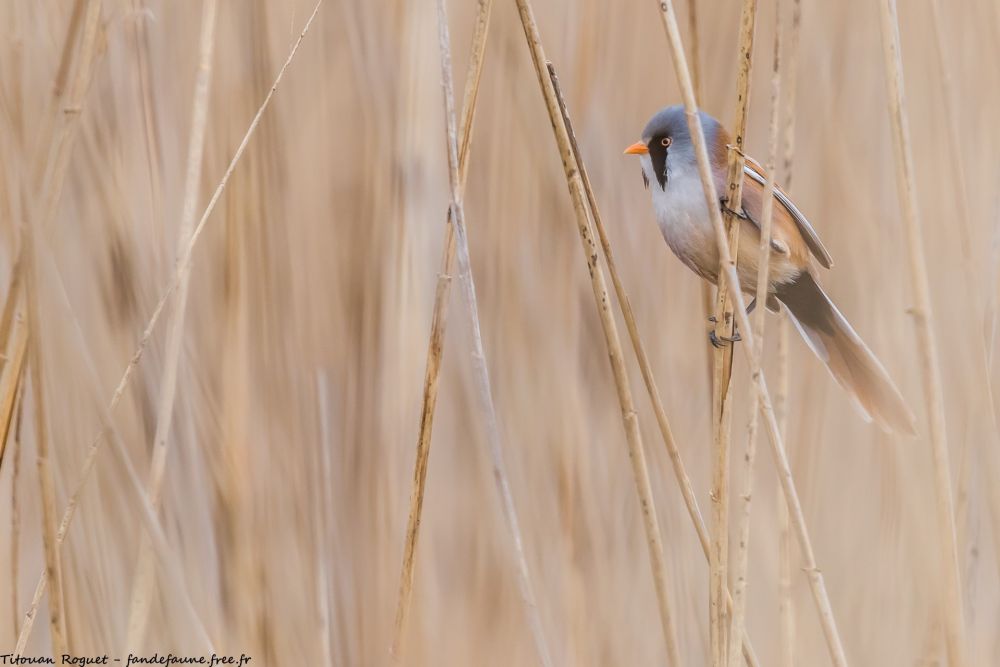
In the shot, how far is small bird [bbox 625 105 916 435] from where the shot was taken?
1336 millimetres

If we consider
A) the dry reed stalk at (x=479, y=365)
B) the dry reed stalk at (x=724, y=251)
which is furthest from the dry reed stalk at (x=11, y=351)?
the dry reed stalk at (x=724, y=251)

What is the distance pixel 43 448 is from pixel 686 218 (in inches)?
35.1

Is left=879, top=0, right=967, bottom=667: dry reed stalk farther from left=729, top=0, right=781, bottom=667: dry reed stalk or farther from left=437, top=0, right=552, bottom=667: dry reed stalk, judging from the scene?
left=437, top=0, right=552, bottom=667: dry reed stalk

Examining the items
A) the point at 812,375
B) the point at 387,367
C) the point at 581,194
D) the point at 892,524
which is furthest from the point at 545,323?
the point at 892,524

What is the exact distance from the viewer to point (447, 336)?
1580 mm

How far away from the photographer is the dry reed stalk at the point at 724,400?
0.95 meters

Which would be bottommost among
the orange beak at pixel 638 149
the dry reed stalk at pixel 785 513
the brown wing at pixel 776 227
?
the dry reed stalk at pixel 785 513

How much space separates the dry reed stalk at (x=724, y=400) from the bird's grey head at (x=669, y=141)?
1.12 feet

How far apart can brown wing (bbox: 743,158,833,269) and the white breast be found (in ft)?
0.29

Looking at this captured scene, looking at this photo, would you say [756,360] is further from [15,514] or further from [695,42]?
[15,514]

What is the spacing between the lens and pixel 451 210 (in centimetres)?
97

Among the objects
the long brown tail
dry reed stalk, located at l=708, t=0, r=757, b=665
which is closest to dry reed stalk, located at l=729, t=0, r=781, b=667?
dry reed stalk, located at l=708, t=0, r=757, b=665

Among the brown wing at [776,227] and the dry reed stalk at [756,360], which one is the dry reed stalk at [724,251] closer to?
the dry reed stalk at [756,360]

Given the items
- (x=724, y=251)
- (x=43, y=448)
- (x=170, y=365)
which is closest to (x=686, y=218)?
(x=724, y=251)
